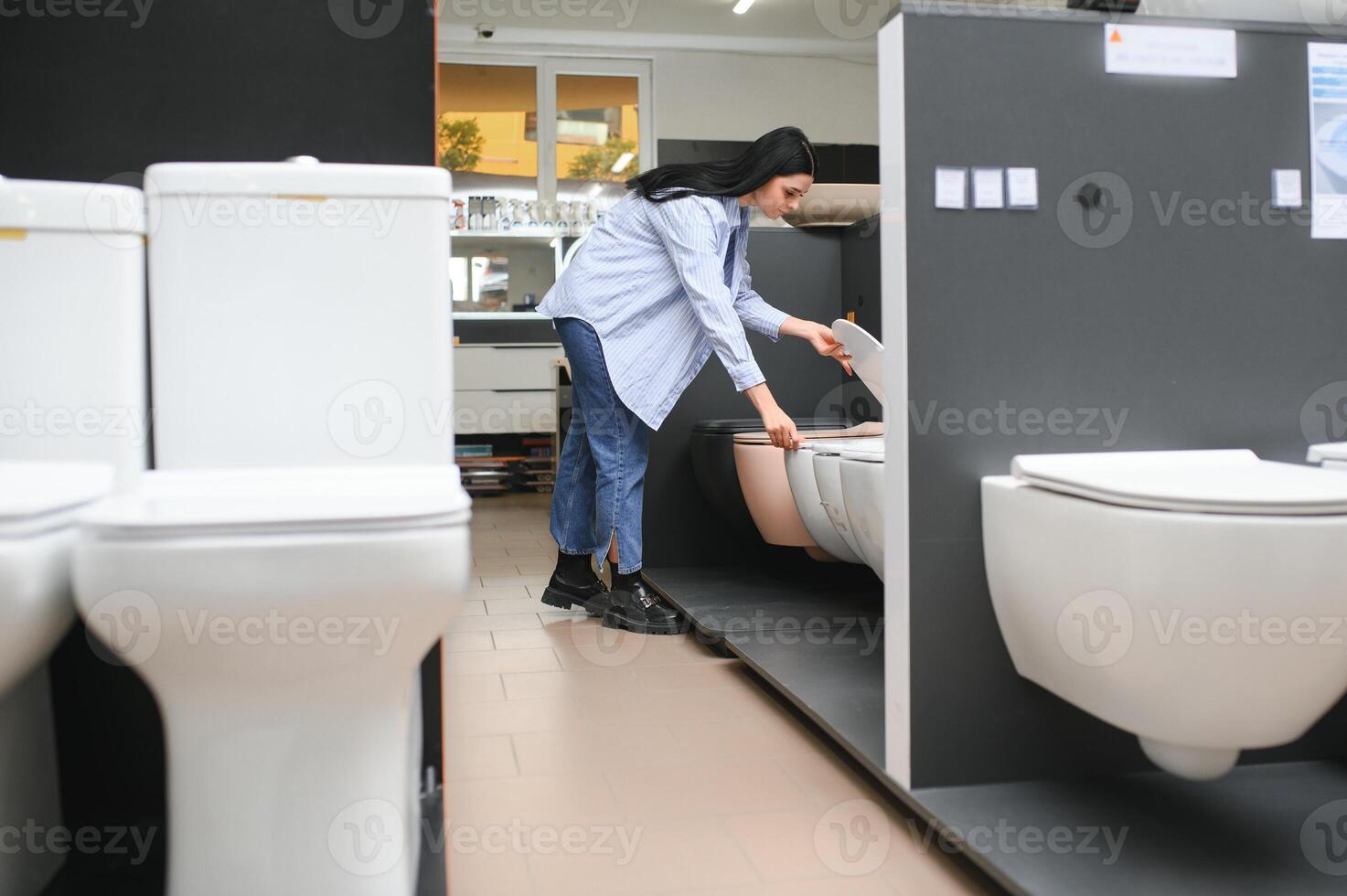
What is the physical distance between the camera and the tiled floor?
1.36 m

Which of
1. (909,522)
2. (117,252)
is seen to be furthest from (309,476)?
(909,522)

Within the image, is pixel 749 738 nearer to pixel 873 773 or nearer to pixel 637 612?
pixel 873 773

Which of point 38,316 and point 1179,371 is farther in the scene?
point 1179,371

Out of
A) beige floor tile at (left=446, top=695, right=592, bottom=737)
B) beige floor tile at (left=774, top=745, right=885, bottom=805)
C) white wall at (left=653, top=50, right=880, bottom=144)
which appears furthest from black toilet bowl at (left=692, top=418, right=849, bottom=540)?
white wall at (left=653, top=50, right=880, bottom=144)

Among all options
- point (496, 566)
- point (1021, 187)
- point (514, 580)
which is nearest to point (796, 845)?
point (1021, 187)

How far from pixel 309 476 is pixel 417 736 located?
419 mm

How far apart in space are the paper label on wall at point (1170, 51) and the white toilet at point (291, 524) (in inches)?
37.5

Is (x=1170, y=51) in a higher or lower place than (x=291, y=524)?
higher

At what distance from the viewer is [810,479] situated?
2.46 meters

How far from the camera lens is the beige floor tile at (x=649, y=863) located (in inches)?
52.3

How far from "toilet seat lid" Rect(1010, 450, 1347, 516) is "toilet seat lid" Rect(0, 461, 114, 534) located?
1.12 metres

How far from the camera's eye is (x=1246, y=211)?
1.60 m

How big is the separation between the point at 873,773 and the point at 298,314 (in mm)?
1033

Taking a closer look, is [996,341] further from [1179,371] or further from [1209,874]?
[1209,874]
